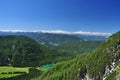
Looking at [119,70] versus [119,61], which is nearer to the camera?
[119,70]

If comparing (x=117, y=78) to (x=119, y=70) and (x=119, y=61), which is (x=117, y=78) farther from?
(x=119, y=61)

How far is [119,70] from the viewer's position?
16525 centimetres

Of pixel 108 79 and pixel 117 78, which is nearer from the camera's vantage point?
pixel 117 78

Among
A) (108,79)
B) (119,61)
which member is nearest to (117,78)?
(108,79)

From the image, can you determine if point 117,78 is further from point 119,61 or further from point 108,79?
point 119,61

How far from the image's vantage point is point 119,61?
198 meters

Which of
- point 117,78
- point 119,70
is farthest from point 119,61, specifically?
point 117,78

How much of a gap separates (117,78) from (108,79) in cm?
1657

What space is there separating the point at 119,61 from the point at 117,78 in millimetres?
51235

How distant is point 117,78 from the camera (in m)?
149

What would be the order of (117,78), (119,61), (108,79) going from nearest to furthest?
(117,78) → (108,79) → (119,61)

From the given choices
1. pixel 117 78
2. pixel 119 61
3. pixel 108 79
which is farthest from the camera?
pixel 119 61

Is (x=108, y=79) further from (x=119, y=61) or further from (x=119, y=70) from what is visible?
(x=119, y=61)

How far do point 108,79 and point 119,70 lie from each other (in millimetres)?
9378
